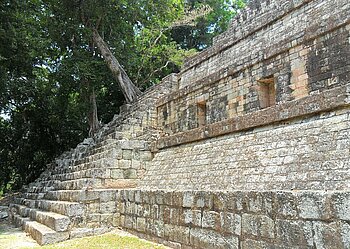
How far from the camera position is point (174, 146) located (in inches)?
330

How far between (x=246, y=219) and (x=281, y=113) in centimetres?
234

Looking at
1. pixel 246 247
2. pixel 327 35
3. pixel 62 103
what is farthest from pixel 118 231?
pixel 62 103

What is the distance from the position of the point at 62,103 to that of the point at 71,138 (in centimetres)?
271

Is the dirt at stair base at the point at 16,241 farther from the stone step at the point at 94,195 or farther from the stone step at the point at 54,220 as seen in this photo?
the stone step at the point at 94,195

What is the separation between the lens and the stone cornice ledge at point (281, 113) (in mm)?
4730

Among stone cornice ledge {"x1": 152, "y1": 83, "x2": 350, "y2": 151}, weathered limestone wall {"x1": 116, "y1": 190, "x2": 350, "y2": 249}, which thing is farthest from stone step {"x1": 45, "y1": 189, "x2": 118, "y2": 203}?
stone cornice ledge {"x1": 152, "y1": 83, "x2": 350, "y2": 151}

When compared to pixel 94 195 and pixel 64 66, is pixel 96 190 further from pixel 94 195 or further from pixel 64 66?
pixel 64 66

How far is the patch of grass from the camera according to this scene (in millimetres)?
5746

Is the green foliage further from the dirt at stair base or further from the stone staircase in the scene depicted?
the dirt at stair base

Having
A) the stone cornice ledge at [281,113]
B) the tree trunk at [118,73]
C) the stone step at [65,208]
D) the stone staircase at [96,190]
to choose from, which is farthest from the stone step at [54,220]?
the tree trunk at [118,73]

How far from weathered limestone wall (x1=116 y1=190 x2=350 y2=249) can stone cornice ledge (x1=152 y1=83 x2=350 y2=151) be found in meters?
1.96

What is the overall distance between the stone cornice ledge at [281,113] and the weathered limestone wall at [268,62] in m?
0.79

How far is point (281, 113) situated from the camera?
18.3ft

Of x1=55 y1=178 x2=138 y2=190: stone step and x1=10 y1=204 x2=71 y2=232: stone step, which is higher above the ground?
x1=55 y1=178 x2=138 y2=190: stone step
